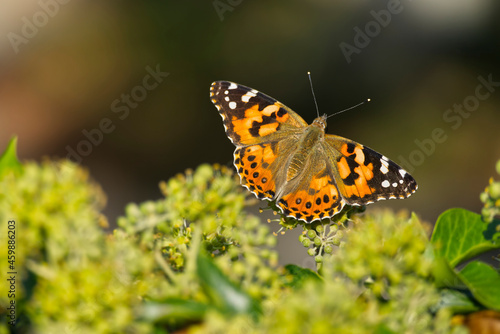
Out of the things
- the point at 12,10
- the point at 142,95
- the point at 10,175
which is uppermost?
the point at 12,10

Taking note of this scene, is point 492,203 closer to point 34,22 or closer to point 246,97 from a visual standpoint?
point 246,97

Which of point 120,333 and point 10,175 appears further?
point 10,175

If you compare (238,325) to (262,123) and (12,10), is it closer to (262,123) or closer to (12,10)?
(262,123)

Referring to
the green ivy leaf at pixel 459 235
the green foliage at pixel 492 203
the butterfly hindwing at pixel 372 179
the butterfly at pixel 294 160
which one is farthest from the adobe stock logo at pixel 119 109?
the green foliage at pixel 492 203

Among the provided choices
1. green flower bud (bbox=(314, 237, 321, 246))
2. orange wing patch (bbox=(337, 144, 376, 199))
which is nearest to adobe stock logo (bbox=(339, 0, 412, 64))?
orange wing patch (bbox=(337, 144, 376, 199))

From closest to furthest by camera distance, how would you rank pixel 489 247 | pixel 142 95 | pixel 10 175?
pixel 10 175 < pixel 489 247 < pixel 142 95

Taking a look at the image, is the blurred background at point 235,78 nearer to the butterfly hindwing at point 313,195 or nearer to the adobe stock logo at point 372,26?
the adobe stock logo at point 372,26

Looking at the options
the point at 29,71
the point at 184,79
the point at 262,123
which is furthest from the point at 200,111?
the point at 262,123
